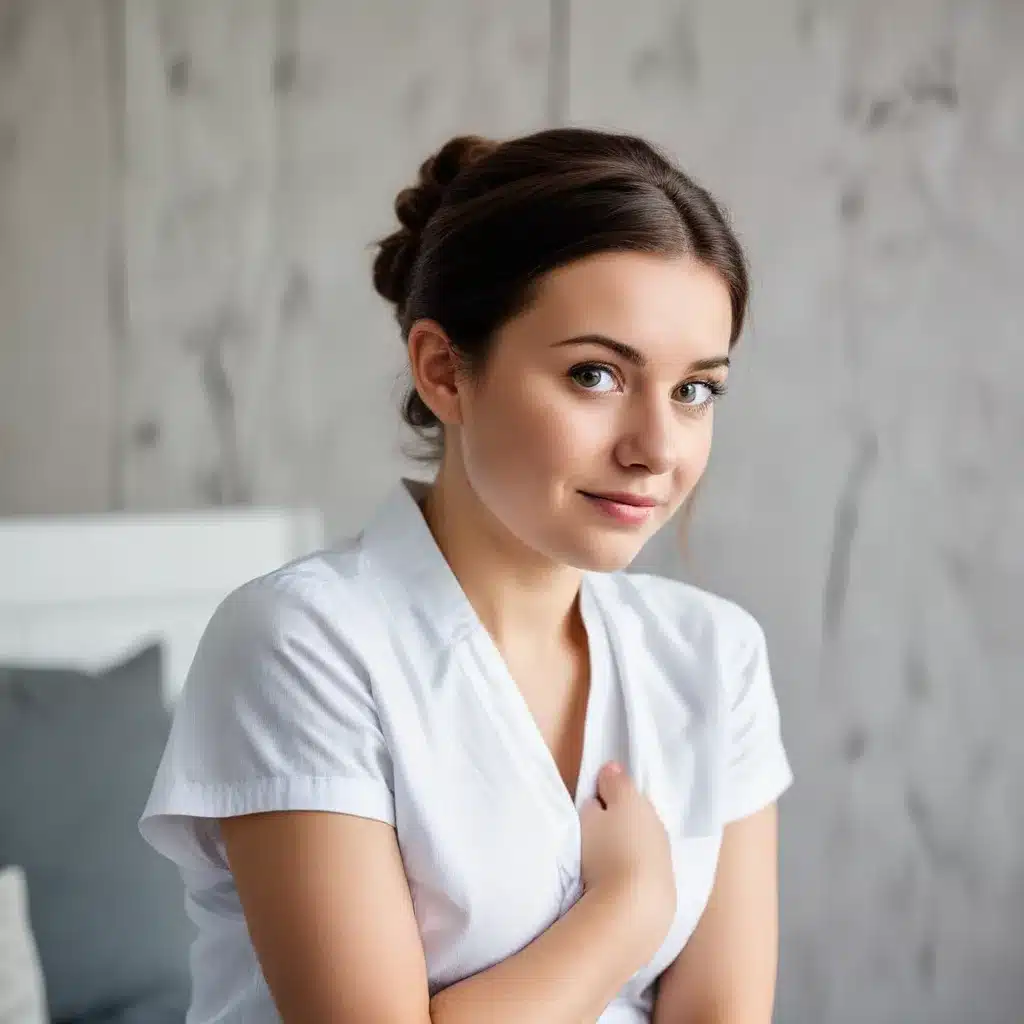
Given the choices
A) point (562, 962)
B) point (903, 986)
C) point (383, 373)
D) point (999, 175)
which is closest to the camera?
point (562, 962)

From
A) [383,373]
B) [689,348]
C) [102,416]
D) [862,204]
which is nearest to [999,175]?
[862,204]

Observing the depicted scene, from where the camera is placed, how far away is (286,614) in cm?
107

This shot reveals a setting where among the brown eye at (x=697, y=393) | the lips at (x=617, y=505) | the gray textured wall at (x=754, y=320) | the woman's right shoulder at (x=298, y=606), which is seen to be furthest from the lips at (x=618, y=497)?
the gray textured wall at (x=754, y=320)

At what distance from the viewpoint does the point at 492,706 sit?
45.2 inches

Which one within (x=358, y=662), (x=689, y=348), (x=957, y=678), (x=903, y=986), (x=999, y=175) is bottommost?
(x=903, y=986)

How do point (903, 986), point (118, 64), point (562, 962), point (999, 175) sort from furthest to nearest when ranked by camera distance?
point (903, 986) → point (999, 175) → point (118, 64) → point (562, 962)

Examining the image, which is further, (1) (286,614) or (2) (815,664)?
(2) (815,664)

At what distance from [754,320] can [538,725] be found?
4.04 ft

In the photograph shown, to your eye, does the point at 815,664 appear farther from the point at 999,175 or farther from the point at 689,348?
the point at 689,348

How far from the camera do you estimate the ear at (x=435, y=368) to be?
1146 millimetres

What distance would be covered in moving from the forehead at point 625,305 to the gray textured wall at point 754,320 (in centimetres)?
101

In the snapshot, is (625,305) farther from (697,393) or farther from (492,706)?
(492,706)

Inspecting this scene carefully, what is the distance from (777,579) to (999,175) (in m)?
0.84

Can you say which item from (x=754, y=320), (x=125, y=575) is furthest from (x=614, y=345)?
(x=754, y=320)
